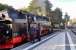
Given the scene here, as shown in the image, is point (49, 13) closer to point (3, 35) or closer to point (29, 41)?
point (29, 41)

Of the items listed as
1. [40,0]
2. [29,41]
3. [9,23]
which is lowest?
[29,41]

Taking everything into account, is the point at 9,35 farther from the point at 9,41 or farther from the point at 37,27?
the point at 37,27

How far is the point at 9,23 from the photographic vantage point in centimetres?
2094

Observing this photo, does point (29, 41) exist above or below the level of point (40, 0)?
below

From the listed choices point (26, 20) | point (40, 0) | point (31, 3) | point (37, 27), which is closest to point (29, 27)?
point (26, 20)

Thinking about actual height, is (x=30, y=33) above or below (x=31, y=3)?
below

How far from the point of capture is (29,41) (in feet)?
115

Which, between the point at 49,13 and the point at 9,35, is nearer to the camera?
the point at 9,35

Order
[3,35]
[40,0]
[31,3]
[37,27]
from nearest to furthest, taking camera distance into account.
A: [3,35] → [37,27] → [40,0] → [31,3]

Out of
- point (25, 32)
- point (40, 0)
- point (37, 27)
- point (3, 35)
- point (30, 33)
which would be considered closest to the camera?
point (3, 35)

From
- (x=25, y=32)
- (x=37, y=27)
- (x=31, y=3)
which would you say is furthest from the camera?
(x=31, y=3)

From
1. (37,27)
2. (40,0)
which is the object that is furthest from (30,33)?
(40,0)

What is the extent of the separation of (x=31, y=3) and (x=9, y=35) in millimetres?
124049

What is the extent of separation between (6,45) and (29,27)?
1237 cm
